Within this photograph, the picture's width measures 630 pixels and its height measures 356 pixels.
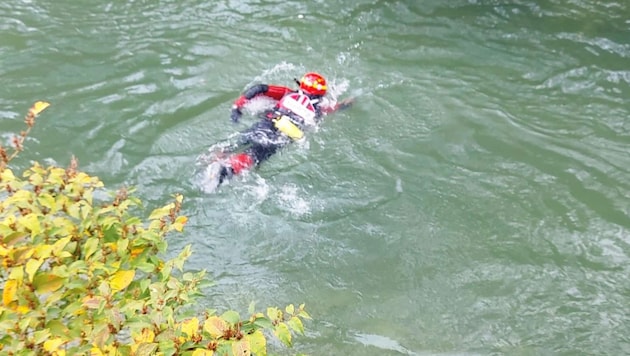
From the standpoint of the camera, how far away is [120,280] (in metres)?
2.27

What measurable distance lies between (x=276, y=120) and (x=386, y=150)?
52.9 inches

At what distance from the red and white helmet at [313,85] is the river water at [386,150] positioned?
36cm

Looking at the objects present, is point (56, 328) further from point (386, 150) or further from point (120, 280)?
point (386, 150)

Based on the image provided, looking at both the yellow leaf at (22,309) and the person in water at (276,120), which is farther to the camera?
the person in water at (276,120)

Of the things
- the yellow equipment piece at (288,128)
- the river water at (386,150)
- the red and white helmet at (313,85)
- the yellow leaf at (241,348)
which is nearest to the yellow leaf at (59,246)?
the yellow leaf at (241,348)

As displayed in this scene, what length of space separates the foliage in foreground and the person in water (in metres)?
3.50

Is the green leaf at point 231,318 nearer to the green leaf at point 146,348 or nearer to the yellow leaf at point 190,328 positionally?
the yellow leaf at point 190,328

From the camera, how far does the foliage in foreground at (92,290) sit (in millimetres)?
2082

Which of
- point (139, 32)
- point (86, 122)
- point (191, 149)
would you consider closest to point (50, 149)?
point (86, 122)

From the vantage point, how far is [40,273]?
224cm

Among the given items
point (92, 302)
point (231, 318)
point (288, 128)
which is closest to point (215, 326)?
point (231, 318)

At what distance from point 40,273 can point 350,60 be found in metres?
6.79

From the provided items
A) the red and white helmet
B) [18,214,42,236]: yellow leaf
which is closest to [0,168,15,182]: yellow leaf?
[18,214,42,236]: yellow leaf

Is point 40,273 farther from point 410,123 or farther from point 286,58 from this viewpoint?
point 286,58
